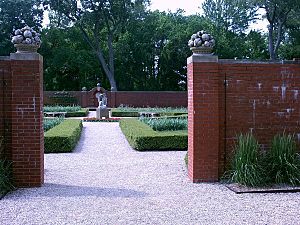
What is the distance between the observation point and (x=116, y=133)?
60.4ft

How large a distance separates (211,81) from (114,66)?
43.9 meters

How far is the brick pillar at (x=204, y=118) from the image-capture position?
813 centimetres

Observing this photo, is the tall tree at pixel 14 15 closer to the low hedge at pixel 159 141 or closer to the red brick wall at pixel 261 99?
the low hedge at pixel 159 141

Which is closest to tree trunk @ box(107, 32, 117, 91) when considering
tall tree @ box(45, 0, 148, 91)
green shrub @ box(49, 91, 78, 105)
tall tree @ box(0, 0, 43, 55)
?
tall tree @ box(45, 0, 148, 91)

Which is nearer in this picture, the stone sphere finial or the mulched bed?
the mulched bed

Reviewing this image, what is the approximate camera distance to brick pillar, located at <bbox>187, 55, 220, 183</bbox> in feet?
26.7

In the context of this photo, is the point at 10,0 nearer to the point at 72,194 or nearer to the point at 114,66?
the point at 114,66

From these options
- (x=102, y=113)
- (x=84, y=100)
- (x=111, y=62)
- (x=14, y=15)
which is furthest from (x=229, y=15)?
(x=102, y=113)

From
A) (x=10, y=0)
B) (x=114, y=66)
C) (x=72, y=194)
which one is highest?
(x=10, y=0)

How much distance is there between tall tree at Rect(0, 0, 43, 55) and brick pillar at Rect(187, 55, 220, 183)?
130ft

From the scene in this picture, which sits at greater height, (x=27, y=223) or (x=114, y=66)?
(x=114, y=66)

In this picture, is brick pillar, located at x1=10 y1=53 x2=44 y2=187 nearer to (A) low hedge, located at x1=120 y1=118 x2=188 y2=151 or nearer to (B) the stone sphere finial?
(B) the stone sphere finial

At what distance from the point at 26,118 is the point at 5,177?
42.1 inches

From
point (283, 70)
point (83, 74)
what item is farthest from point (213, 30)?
point (283, 70)
